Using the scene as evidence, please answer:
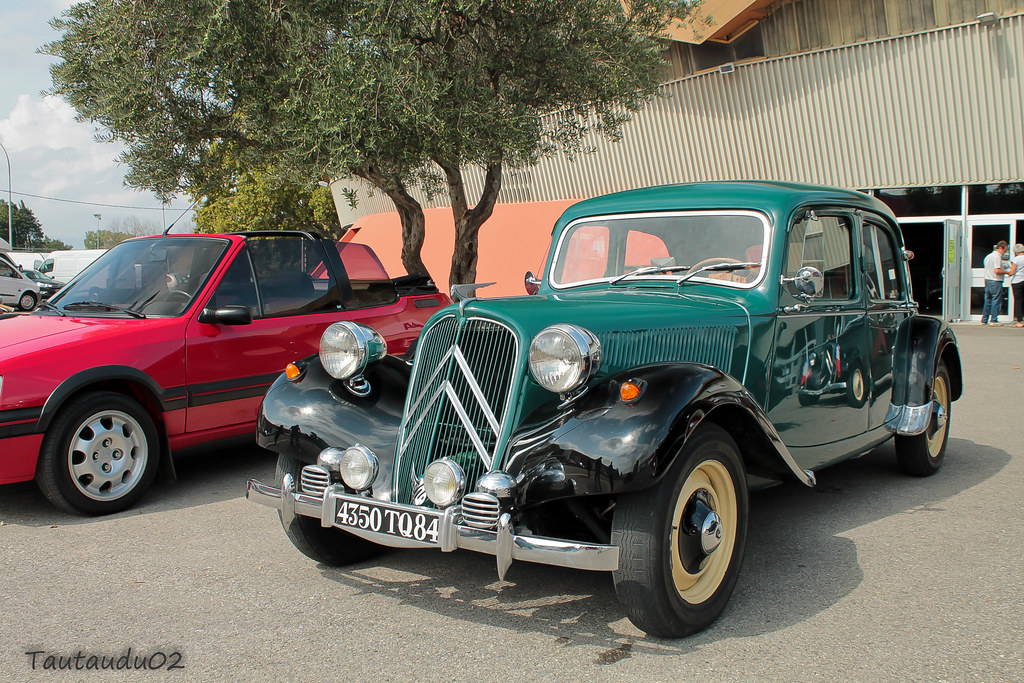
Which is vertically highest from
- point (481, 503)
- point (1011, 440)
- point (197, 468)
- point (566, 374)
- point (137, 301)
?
point (137, 301)

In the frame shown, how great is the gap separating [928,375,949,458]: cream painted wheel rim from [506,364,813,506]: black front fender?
284cm

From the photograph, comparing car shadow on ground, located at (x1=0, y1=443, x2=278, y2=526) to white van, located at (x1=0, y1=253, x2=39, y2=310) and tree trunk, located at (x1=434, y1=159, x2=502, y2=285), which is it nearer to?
tree trunk, located at (x1=434, y1=159, x2=502, y2=285)

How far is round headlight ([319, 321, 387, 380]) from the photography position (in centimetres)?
397

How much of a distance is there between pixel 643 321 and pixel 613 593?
3.90 feet

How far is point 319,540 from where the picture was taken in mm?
3971

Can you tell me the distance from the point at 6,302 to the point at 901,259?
22.5 m

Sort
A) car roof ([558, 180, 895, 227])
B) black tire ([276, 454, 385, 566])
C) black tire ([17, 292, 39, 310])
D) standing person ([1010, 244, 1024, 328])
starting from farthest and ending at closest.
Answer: black tire ([17, 292, 39, 310])
standing person ([1010, 244, 1024, 328])
car roof ([558, 180, 895, 227])
black tire ([276, 454, 385, 566])

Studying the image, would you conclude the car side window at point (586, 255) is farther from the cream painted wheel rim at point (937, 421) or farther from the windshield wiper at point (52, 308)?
the windshield wiper at point (52, 308)

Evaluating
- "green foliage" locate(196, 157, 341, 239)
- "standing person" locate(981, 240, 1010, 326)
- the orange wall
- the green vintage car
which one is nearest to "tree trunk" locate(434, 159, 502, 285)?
the orange wall

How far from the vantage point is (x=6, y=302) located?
71.8 feet

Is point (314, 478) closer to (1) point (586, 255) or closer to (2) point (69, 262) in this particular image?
(1) point (586, 255)

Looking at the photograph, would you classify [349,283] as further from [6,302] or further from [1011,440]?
[6,302]

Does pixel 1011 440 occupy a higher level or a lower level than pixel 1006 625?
lower

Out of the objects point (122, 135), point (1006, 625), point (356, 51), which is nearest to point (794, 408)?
point (1006, 625)
